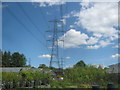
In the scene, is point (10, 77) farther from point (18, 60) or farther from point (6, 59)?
point (18, 60)

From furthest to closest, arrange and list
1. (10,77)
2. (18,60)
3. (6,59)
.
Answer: (18,60)
(6,59)
(10,77)

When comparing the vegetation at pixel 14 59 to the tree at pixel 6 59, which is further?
the vegetation at pixel 14 59

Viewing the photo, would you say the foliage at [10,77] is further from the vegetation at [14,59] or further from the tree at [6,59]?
the vegetation at [14,59]

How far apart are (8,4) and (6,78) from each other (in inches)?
145

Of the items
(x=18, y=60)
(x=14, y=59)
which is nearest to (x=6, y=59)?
(x=14, y=59)

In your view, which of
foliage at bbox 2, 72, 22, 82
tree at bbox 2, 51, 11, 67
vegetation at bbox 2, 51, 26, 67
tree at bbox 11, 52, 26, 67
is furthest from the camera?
tree at bbox 11, 52, 26, 67

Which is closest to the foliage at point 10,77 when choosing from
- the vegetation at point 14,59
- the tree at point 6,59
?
the tree at point 6,59

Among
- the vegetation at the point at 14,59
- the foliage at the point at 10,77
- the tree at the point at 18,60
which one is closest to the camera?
the foliage at the point at 10,77

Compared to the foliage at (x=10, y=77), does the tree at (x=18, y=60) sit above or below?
above

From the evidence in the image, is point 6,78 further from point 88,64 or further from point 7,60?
point 7,60

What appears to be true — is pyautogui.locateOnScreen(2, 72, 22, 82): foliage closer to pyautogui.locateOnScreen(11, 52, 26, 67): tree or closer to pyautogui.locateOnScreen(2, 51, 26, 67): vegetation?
pyautogui.locateOnScreen(2, 51, 26, 67): vegetation

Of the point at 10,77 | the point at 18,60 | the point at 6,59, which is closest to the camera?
the point at 10,77

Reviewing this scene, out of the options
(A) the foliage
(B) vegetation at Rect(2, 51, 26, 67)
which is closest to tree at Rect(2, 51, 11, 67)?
(B) vegetation at Rect(2, 51, 26, 67)

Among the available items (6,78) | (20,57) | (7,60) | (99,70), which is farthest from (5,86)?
(20,57)
